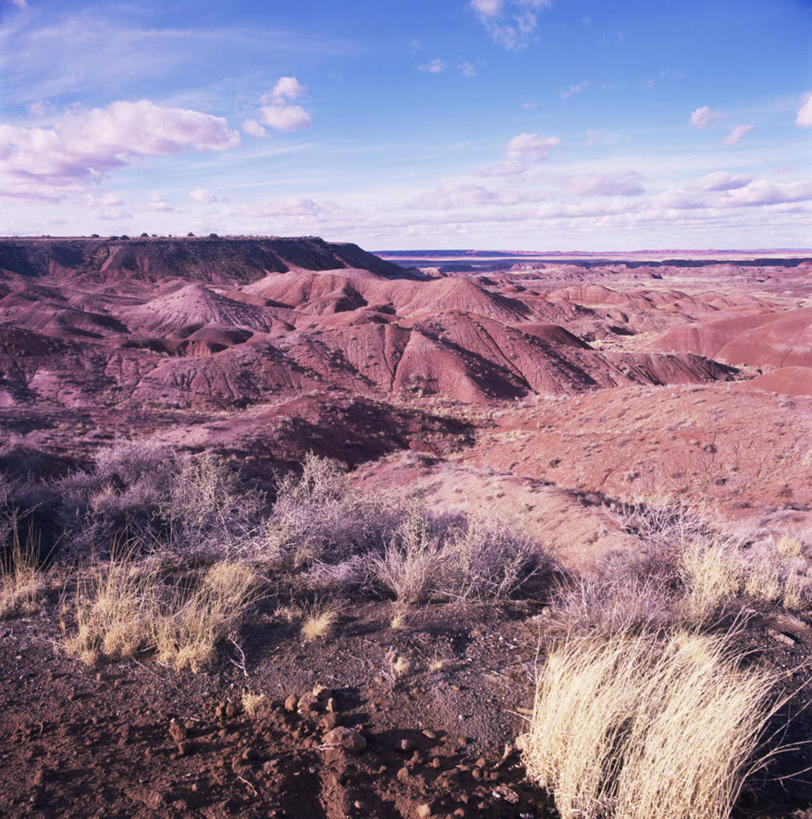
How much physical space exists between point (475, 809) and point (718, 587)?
3.57 metres

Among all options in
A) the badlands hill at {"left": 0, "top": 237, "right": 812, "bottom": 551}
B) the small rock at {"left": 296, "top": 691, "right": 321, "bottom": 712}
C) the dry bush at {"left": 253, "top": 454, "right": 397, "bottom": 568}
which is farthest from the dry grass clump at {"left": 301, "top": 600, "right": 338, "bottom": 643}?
the badlands hill at {"left": 0, "top": 237, "right": 812, "bottom": 551}

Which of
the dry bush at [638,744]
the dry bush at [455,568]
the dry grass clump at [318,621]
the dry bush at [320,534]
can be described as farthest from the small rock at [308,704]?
the dry bush at [320,534]

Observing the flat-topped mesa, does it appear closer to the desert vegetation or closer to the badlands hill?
the badlands hill

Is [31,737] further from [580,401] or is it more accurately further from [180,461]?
[580,401]

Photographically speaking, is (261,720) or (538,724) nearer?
(538,724)

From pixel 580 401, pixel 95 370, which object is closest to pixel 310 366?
pixel 95 370

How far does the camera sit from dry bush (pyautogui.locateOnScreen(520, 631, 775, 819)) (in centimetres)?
253

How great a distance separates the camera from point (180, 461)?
1173 centimetres

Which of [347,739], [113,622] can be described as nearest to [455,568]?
[347,739]

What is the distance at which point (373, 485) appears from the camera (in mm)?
14227

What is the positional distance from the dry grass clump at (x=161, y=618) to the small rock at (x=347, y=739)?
4.06 feet

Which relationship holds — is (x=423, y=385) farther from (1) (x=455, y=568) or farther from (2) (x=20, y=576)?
(2) (x=20, y=576)

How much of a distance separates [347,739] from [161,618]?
76.0 inches

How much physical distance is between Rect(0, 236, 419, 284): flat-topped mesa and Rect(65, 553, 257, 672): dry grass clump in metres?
83.7
